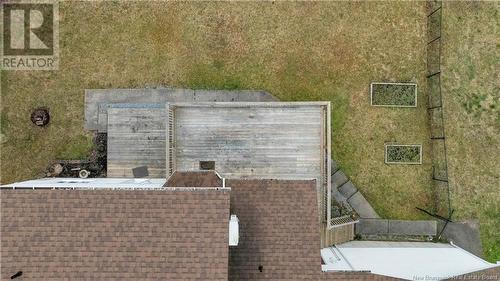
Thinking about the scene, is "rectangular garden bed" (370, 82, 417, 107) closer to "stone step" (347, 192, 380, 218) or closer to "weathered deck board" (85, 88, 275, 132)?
"stone step" (347, 192, 380, 218)

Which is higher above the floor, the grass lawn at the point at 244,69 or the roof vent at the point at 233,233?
the grass lawn at the point at 244,69

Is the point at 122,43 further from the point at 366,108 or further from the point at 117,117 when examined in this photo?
the point at 366,108

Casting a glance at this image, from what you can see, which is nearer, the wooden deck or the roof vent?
the roof vent

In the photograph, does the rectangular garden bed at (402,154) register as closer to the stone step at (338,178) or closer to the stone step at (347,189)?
the stone step at (347,189)

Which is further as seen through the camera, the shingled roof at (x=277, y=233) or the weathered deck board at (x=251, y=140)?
the weathered deck board at (x=251, y=140)

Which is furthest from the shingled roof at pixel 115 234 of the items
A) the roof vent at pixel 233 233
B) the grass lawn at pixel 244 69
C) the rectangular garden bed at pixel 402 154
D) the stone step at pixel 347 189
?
the rectangular garden bed at pixel 402 154

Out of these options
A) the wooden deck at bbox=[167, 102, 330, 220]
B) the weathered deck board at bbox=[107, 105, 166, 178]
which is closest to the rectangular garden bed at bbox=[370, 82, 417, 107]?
the wooden deck at bbox=[167, 102, 330, 220]

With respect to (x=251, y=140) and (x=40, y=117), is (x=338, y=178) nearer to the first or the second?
(x=251, y=140)

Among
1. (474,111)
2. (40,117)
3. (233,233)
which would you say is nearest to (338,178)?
(474,111)

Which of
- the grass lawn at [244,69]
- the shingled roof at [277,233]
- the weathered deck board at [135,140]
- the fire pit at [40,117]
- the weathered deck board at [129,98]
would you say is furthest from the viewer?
the grass lawn at [244,69]
